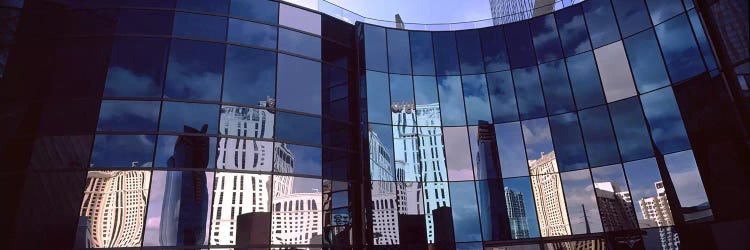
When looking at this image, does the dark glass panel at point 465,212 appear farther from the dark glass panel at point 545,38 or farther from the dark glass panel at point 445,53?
the dark glass panel at point 545,38

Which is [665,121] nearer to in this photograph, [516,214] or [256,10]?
[516,214]

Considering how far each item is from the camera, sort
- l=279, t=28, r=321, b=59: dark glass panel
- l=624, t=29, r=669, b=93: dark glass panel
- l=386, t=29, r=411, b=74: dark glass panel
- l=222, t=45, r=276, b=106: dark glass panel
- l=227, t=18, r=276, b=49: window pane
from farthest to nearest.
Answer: l=386, t=29, r=411, b=74: dark glass panel < l=279, t=28, r=321, b=59: dark glass panel < l=624, t=29, r=669, b=93: dark glass panel < l=227, t=18, r=276, b=49: window pane < l=222, t=45, r=276, b=106: dark glass panel

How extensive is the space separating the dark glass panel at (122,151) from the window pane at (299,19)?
27.3 feet

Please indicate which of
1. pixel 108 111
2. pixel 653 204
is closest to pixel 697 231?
pixel 653 204

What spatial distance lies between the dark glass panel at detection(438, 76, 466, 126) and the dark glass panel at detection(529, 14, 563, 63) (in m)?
4.72

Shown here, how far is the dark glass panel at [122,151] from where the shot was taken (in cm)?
1611

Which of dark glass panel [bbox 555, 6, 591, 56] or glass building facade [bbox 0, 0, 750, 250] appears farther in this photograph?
dark glass panel [bbox 555, 6, 591, 56]

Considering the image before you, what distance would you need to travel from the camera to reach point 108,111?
16625 mm

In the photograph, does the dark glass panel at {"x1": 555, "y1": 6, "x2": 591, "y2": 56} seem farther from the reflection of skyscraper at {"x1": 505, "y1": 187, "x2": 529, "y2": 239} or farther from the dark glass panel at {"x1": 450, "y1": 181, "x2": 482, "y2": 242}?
the dark glass panel at {"x1": 450, "y1": 181, "x2": 482, "y2": 242}

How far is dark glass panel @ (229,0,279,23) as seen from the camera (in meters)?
19.8

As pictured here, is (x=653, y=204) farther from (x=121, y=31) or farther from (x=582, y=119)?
(x=121, y=31)

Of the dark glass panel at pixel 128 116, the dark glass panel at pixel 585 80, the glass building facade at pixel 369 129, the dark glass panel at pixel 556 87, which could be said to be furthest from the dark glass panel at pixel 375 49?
the dark glass panel at pixel 128 116

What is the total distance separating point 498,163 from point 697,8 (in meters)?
11.2

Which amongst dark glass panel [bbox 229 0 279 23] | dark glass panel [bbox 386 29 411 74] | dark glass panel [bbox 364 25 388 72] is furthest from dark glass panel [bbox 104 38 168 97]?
dark glass panel [bbox 386 29 411 74]
